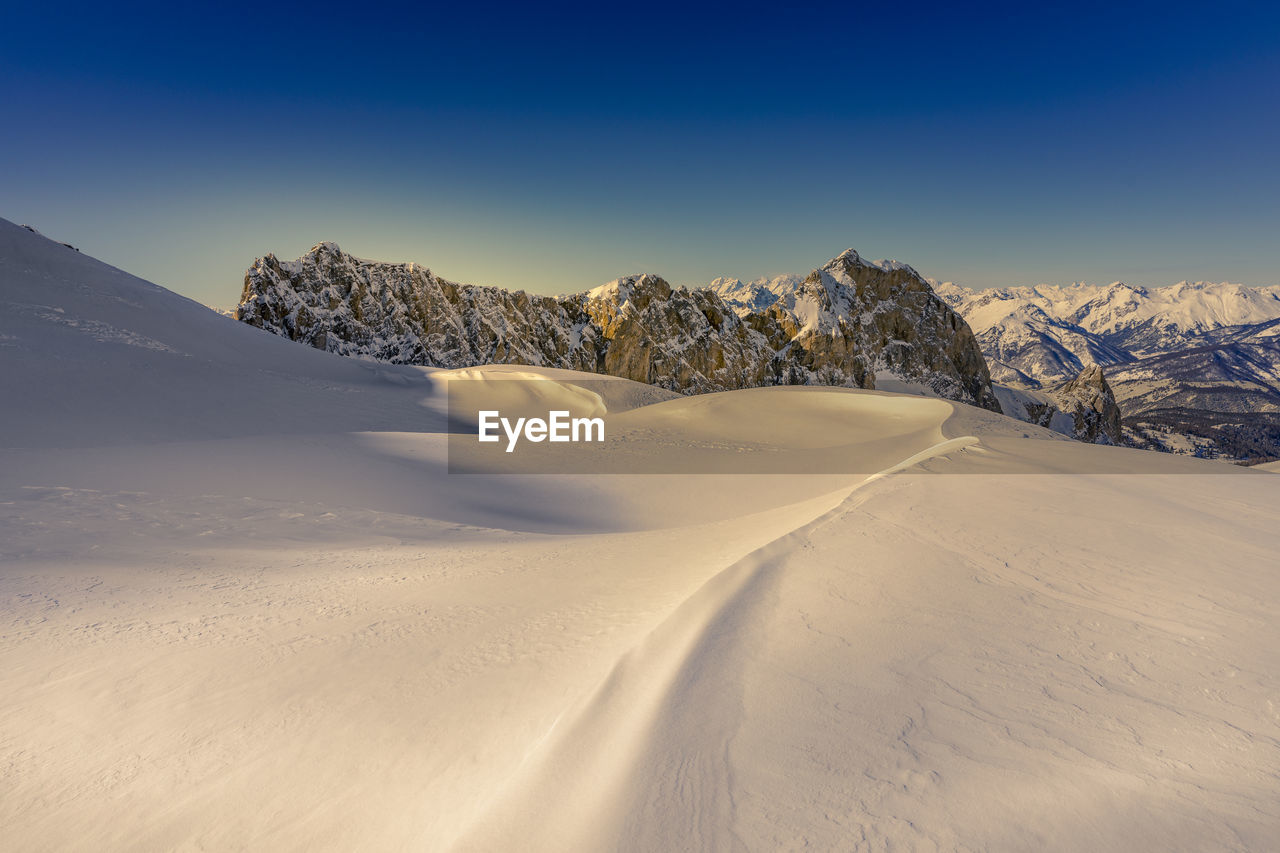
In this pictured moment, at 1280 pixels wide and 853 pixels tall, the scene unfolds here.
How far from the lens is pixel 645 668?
13.4ft

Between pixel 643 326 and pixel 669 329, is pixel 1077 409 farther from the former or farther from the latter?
pixel 643 326

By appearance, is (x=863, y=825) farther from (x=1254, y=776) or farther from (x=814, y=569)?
(x=814, y=569)

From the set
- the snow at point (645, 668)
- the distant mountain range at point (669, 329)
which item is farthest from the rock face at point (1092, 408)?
the snow at point (645, 668)

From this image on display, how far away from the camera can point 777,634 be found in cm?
455

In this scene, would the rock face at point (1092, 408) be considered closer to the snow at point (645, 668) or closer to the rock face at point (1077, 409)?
the rock face at point (1077, 409)

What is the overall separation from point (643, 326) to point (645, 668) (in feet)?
352

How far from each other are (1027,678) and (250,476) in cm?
1134

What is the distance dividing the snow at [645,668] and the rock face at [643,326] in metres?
82.9

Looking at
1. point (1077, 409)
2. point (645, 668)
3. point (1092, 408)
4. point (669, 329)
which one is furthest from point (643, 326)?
point (645, 668)

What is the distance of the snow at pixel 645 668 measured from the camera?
9.66ft

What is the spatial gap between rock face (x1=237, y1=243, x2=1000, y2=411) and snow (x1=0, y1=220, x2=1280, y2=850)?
82.9m

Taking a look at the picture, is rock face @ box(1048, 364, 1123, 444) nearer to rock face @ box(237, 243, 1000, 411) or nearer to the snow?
rock face @ box(237, 243, 1000, 411)

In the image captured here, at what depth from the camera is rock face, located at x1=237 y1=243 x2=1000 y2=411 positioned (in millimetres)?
92062

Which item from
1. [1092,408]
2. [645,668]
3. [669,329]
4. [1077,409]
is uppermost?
[669,329]
